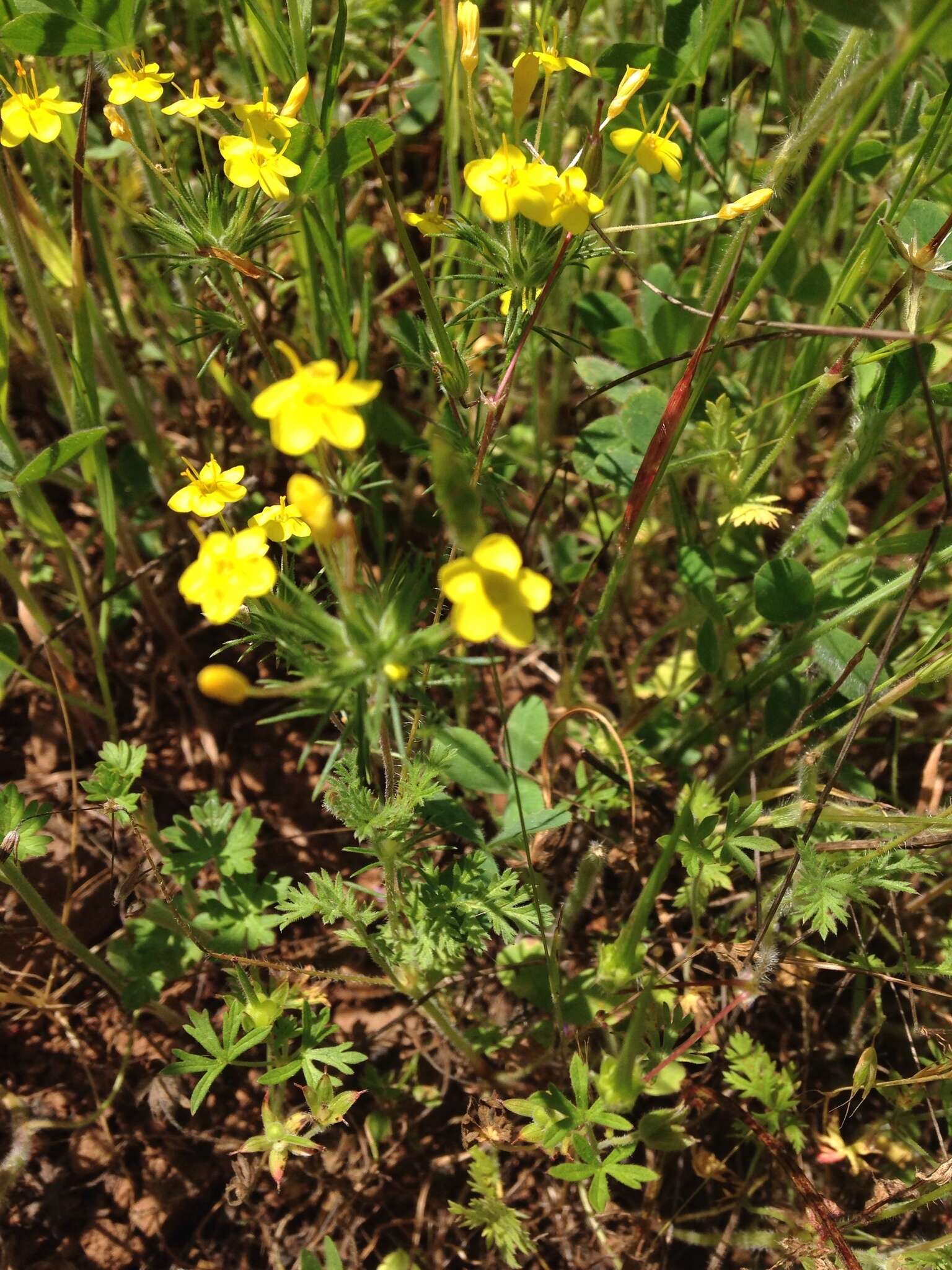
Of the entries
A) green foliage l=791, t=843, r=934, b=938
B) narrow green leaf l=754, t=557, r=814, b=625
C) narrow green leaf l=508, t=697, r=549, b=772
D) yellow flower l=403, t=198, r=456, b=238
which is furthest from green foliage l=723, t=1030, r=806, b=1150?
yellow flower l=403, t=198, r=456, b=238

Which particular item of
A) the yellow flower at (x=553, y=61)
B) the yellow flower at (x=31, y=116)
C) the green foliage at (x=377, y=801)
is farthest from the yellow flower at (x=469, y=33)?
the green foliage at (x=377, y=801)

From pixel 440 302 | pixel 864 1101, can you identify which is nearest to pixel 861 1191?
pixel 864 1101

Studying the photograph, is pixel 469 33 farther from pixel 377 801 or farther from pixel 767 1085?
pixel 767 1085

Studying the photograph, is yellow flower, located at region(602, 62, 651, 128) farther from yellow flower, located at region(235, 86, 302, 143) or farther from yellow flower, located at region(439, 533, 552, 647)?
yellow flower, located at region(439, 533, 552, 647)

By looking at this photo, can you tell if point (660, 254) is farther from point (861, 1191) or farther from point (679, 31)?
point (861, 1191)

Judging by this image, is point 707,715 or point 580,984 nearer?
point 580,984

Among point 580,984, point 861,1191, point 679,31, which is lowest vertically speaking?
point 861,1191

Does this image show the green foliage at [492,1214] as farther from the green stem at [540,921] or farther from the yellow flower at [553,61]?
the yellow flower at [553,61]
